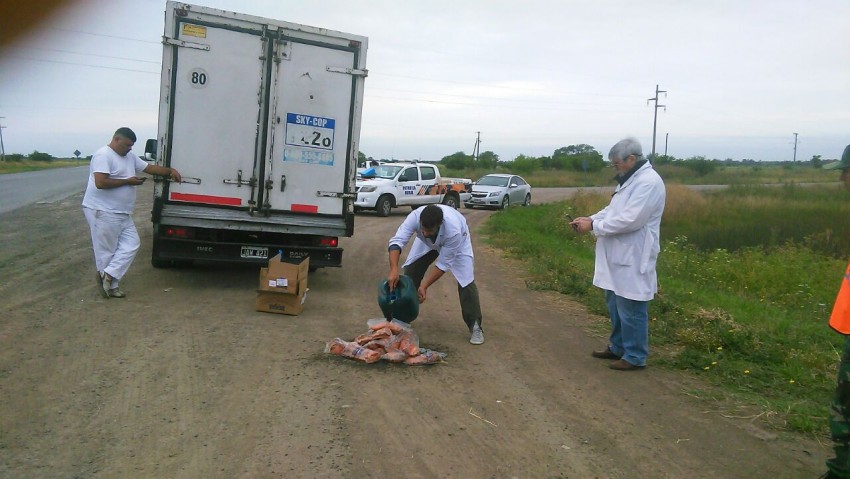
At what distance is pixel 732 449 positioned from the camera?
15.0ft

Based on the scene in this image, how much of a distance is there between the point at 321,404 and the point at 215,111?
195 inches

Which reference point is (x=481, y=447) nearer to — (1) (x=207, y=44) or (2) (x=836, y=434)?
(2) (x=836, y=434)

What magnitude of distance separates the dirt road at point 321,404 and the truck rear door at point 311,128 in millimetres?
1626

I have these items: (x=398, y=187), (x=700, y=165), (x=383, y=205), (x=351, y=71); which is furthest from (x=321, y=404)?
(x=700, y=165)

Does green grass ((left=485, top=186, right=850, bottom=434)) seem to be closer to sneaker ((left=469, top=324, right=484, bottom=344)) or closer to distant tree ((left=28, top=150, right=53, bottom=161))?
sneaker ((left=469, top=324, right=484, bottom=344))

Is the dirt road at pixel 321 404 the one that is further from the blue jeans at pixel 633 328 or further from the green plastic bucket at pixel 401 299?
the green plastic bucket at pixel 401 299

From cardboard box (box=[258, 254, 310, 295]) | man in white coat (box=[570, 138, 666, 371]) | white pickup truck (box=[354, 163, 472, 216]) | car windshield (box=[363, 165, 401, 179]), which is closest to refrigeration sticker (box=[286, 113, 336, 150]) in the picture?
cardboard box (box=[258, 254, 310, 295])

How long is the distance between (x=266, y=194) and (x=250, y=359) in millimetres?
3394

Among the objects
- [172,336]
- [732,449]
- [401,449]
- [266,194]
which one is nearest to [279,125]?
[266,194]

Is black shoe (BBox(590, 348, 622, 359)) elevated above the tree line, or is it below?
below

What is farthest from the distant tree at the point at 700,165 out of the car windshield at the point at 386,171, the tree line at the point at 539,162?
the car windshield at the point at 386,171

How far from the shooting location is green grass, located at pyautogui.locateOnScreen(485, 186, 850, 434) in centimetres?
594

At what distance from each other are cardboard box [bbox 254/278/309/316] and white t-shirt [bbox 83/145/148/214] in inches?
78.3

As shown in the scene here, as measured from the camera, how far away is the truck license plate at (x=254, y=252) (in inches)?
357
